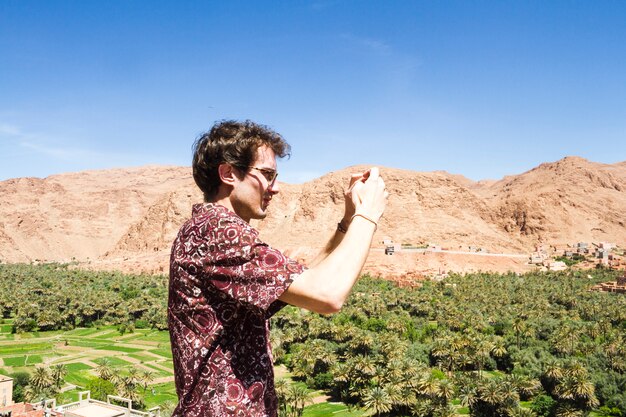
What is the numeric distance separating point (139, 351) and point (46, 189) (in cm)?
14536

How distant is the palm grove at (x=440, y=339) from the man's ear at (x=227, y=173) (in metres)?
28.3

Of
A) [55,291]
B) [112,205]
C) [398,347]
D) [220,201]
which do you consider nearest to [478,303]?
[398,347]

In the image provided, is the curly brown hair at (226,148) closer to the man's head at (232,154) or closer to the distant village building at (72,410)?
the man's head at (232,154)

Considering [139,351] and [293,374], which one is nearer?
[293,374]

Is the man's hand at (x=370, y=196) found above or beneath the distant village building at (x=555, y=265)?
above

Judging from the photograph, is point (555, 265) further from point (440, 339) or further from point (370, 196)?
point (370, 196)

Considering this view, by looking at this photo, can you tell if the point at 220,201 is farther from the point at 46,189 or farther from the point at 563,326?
the point at 46,189

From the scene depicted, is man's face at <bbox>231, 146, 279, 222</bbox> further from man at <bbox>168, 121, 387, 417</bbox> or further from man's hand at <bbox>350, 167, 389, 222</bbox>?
man's hand at <bbox>350, 167, 389, 222</bbox>

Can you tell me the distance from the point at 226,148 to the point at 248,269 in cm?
64

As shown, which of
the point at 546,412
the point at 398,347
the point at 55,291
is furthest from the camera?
the point at 55,291

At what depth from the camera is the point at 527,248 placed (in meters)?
104

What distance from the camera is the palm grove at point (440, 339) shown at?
1170 inches

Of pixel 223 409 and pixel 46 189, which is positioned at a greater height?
pixel 46 189

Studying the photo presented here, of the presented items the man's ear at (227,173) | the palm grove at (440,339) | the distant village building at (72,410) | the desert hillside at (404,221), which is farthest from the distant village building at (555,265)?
the man's ear at (227,173)
